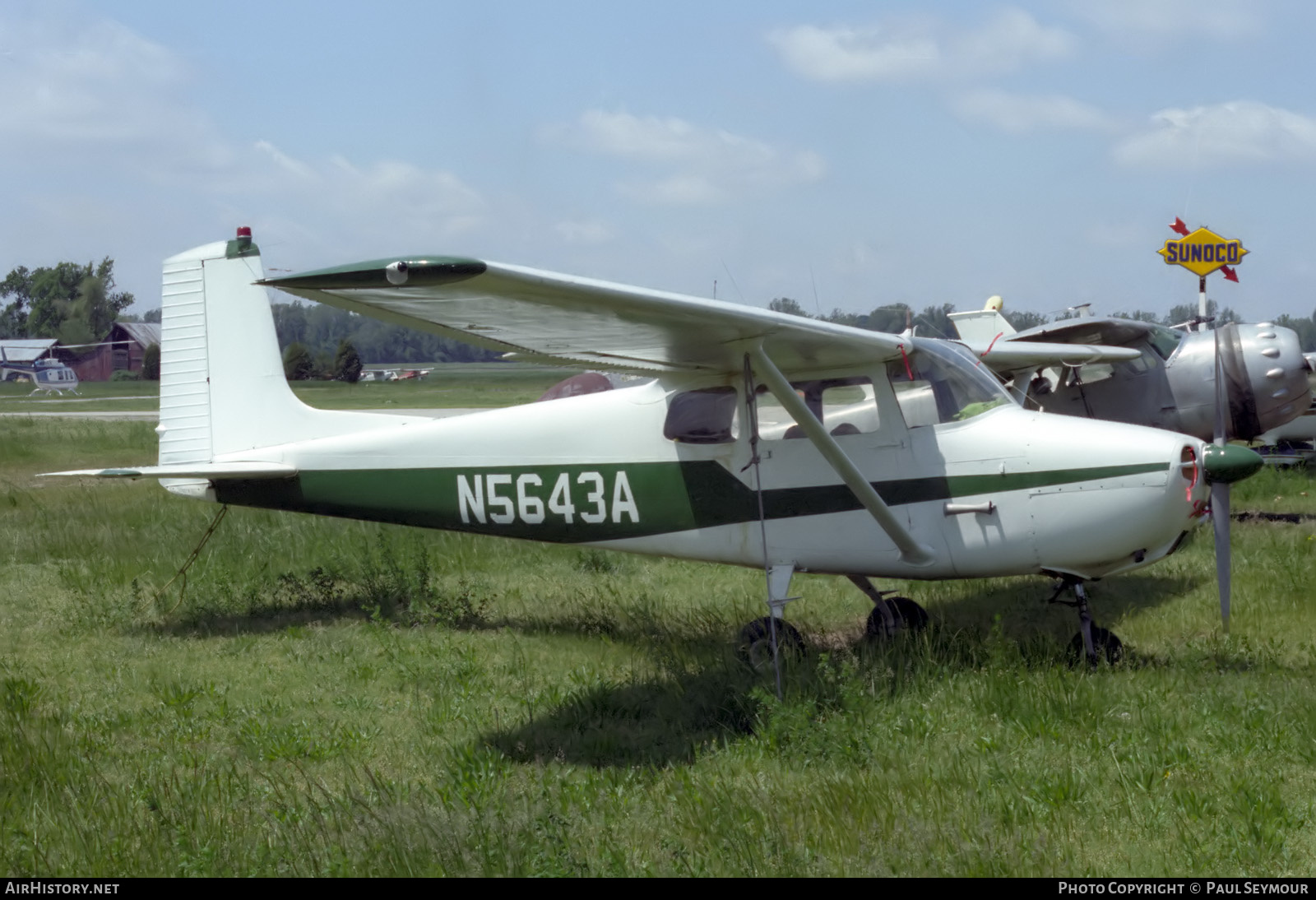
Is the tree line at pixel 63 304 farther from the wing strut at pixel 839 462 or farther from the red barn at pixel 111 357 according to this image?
the wing strut at pixel 839 462

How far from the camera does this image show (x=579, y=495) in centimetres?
800

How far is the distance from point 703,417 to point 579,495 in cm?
108

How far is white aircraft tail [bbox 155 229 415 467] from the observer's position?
9.07 meters

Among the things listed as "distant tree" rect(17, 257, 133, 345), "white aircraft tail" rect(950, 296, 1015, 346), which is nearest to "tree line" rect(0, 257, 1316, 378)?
"distant tree" rect(17, 257, 133, 345)

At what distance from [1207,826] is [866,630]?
3.72 metres

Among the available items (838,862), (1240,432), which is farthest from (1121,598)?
(838,862)

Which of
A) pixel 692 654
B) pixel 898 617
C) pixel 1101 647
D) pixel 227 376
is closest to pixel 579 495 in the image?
pixel 692 654

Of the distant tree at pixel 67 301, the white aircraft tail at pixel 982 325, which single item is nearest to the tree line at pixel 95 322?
the distant tree at pixel 67 301

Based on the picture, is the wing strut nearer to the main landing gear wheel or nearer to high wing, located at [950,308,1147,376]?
the main landing gear wheel

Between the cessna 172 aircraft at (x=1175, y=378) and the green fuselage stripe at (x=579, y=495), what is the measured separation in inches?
207

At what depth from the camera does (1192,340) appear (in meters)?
12.5

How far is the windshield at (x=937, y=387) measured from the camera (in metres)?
7.13

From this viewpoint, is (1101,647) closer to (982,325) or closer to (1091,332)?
(1091,332)

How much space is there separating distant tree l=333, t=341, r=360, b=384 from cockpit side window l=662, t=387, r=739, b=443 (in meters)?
60.4
